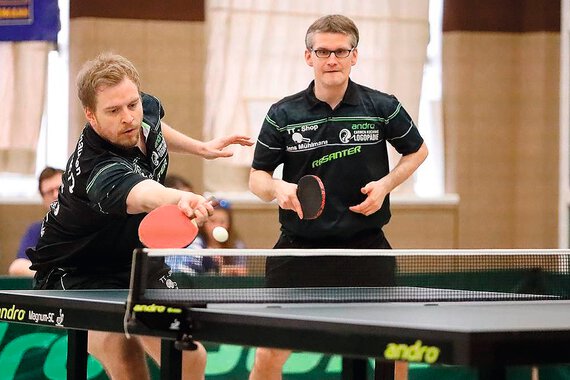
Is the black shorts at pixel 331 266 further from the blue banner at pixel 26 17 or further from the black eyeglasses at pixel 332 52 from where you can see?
the blue banner at pixel 26 17

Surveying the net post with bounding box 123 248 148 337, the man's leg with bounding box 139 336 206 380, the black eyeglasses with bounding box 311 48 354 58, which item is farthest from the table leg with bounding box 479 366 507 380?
the black eyeglasses with bounding box 311 48 354 58

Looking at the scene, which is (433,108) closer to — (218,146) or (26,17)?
(26,17)

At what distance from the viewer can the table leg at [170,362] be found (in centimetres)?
319

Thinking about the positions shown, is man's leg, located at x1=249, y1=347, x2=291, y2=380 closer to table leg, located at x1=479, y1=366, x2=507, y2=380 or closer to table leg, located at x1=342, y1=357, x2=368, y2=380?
table leg, located at x1=342, y1=357, x2=368, y2=380

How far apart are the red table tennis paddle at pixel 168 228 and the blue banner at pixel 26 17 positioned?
A: 5.70m

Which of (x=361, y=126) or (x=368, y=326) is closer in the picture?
(x=368, y=326)

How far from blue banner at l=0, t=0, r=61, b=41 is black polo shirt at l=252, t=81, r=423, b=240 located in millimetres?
4247

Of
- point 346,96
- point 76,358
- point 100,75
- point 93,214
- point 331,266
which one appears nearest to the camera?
point 76,358

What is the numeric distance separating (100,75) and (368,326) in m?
1.64

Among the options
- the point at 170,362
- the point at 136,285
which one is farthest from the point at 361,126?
the point at 136,285

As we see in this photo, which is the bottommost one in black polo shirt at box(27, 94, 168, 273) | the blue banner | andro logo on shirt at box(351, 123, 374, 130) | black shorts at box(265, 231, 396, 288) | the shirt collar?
black shorts at box(265, 231, 396, 288)

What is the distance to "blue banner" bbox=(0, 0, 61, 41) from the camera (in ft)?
28.0

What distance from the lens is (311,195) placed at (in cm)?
411

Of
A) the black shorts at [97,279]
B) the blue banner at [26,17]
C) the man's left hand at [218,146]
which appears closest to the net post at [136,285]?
the black shorts at [97,279]
